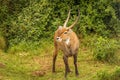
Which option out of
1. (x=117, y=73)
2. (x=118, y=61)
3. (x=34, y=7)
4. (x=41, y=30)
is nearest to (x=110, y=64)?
(x=118, y=61)

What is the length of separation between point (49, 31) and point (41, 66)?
2.41 metres

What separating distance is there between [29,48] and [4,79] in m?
3.35

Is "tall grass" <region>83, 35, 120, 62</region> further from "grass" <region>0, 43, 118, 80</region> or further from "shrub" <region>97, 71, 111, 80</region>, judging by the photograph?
"shrub" <region>97, 71, 111, 80</region>

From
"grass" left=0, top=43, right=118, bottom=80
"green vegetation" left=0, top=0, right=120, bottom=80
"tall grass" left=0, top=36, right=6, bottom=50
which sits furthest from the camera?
"tall grass" left=0, top=36, right=6, bottom=50

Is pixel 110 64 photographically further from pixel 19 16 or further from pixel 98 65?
pixel 19 16

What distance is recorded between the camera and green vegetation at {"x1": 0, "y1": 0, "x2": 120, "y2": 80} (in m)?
11.1

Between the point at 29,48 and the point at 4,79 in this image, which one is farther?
the point at 29,48

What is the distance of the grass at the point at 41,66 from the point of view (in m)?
9.62

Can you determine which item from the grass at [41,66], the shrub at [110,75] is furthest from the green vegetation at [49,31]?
the shrub at [110,75]

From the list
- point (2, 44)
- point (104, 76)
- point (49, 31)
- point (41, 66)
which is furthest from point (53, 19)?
point (104, 76)

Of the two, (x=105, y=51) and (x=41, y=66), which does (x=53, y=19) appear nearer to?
(x=41, y=66)

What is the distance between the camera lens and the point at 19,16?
13.3 m

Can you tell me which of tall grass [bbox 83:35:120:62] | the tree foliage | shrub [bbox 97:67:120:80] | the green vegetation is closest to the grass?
the green vegetation

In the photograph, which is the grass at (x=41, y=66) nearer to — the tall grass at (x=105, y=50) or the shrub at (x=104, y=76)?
the tall grass at (x=105, y=50)
